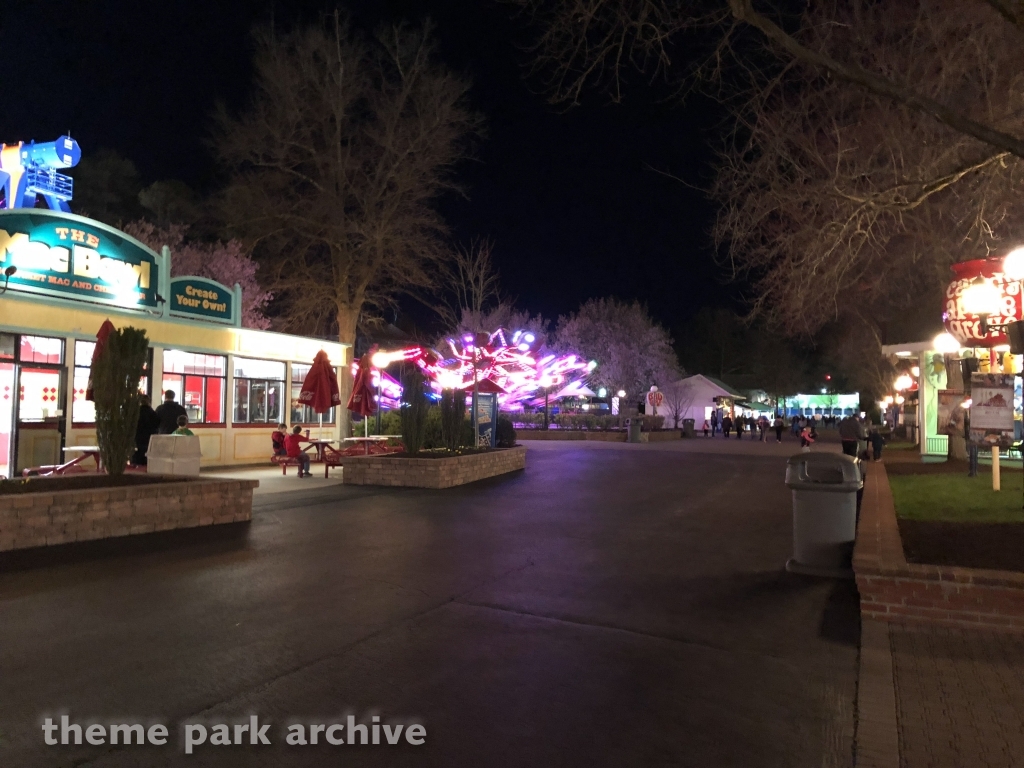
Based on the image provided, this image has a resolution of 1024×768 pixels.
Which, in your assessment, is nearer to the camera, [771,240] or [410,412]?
[771,240]

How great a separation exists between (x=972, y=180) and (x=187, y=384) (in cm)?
1603

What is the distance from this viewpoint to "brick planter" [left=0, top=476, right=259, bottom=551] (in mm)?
7734

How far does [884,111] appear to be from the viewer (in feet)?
35.3

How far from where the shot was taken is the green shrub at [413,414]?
48.8 feet

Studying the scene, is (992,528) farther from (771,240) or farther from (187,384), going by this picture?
(187,384)

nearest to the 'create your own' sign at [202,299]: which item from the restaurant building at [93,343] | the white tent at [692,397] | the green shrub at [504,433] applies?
the restaurant building at [93,343]

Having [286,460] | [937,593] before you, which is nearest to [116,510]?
[286,460]

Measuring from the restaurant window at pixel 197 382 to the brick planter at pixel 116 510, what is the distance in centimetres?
766

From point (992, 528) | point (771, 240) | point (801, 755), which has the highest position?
point (771, 240)

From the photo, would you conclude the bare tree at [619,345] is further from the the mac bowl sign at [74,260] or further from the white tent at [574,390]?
the the mac bowl sign at [74,260]

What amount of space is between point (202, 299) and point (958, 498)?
52.4 feet

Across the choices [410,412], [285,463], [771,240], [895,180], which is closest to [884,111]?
[895,180]

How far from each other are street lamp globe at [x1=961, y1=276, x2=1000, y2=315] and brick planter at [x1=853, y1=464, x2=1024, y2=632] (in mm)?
6532

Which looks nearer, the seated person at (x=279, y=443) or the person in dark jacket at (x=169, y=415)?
the person in dark jacket at (x=169, y=415)
